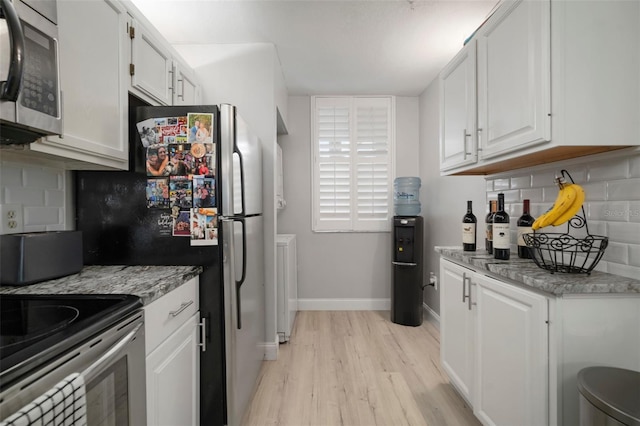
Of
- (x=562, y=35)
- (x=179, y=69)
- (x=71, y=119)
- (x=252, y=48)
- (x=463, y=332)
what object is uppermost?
(x=252, y=48)

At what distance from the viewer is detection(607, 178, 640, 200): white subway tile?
50.0 inches

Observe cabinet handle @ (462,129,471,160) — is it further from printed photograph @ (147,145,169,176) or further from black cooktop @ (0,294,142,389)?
black cooktop @ (0,294,142,389)

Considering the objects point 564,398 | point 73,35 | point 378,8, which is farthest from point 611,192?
point 73,35

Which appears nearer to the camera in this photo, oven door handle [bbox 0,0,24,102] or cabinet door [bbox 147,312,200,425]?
oven door handle [bbox 0,0,24,102]

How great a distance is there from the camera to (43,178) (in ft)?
4.95

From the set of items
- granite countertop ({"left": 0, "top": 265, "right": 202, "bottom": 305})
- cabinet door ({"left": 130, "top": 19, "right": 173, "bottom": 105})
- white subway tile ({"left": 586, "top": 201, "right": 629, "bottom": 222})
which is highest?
cabinet door ({"left": 130, "top": 19, "right": 173, "bottom": 105})

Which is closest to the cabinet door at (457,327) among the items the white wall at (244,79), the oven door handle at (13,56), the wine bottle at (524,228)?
the wine bottle at (524,228)

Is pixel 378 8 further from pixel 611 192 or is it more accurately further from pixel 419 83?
pixel 611 192

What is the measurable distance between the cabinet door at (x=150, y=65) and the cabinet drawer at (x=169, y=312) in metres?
1.10

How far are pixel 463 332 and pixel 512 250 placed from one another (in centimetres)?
60

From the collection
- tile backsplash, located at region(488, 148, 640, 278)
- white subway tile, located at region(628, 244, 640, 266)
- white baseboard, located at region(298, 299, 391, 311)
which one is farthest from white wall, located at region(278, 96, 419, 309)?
white subway tile, located at region(628, 244, 640, 266)

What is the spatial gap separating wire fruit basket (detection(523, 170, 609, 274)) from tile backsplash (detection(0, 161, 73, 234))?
2.22 meters

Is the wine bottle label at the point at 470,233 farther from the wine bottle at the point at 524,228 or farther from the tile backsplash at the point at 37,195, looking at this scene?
the tile backsplash at the point at 37,195

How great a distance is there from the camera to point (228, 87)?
2.65 metres
